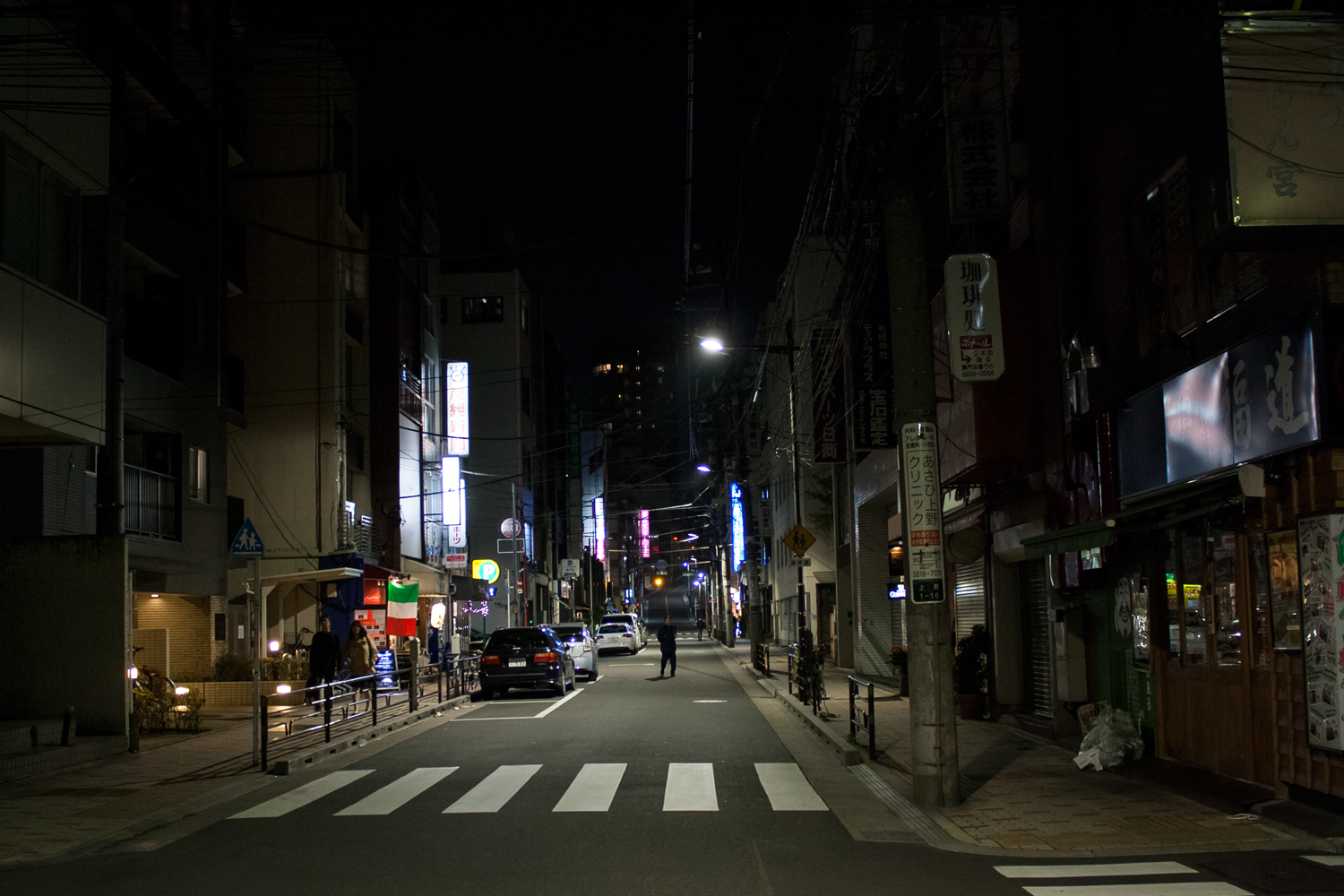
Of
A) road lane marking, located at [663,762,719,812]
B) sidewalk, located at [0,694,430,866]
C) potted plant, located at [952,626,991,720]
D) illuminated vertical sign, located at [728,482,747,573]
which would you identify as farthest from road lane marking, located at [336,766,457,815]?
illuminated vertical sign, located at [728,482,747,573]

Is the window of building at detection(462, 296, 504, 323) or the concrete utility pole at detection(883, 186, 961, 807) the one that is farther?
the window of building at detection(462, 296, 504, 323)

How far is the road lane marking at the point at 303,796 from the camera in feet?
37.7

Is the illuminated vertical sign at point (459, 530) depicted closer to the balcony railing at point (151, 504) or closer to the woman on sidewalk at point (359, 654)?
the woman on sidewalk at point (359, 654)

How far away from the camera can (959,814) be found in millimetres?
10570

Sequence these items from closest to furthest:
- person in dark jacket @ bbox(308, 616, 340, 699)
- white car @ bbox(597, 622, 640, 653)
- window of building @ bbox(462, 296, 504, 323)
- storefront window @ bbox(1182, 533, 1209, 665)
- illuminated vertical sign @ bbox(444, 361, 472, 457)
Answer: storefront window @ bbox(1182, 533, 1209, 665) < person in dark jacket @ bbox(308, 616, 340, 699) < illuminated vertical sign @ bbox(444, 361, 472, 457) < white car @ bbox(597, 622, 640, 653) < window of building @ bbox(462, 296, 504, 323)

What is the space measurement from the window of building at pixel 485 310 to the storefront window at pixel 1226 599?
5321 cm

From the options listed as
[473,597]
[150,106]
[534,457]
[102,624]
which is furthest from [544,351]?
[102,624]

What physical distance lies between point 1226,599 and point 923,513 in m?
3.20

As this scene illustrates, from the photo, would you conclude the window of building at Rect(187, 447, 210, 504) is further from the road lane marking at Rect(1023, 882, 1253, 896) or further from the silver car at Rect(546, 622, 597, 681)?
the road lane marking at Rect(1023, 882, 1253, 896)

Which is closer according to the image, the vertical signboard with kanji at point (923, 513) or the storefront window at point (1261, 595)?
the storefront window at point (1261, 595)

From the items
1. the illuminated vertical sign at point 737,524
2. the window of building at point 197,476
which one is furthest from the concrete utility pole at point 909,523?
the illuminated vertical sign at point 737,524

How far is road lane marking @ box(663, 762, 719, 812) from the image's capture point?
1122 cm

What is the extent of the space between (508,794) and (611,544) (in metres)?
129

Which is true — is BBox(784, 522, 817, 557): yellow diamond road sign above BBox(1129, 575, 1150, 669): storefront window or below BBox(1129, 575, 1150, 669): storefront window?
above
